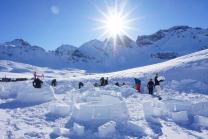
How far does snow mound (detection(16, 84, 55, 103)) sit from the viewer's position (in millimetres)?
18938

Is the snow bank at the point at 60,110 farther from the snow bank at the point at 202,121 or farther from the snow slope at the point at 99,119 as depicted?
the snow bank at the point at 202,121

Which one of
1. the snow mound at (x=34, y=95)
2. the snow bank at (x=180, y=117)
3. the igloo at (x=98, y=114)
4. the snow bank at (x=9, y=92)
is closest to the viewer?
the igloo at (x=98, y=114)

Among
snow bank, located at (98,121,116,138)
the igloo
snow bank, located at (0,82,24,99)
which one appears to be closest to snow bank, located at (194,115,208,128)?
the igloo

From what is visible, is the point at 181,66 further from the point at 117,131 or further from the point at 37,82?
the point at 117,131

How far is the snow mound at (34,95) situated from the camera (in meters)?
18.9

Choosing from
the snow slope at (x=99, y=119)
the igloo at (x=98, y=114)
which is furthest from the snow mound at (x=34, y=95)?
the igloo at (x=98, y=114)

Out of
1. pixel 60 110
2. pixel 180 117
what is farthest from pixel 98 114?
pixel 180 117

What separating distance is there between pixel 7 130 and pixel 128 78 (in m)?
27.0

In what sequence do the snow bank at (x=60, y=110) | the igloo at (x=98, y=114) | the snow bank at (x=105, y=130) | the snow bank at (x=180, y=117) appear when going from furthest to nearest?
1. the snow bank at (x=60, y=110)
2. the snow bank at (x=180, y=117)
3. the igloo at (x=98, y=114)
4. the snow bank at (x=105, y=130)

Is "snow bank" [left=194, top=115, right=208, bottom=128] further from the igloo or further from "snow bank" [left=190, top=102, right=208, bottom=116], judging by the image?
the igloo

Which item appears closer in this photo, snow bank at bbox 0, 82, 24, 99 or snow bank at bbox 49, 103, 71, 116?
snow bank at bbox 49, 103, 71, 116

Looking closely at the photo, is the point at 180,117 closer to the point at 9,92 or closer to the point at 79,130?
the point at 79,130

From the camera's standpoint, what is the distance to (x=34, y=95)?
1898 centimetres

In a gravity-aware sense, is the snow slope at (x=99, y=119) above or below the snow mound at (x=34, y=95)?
below
